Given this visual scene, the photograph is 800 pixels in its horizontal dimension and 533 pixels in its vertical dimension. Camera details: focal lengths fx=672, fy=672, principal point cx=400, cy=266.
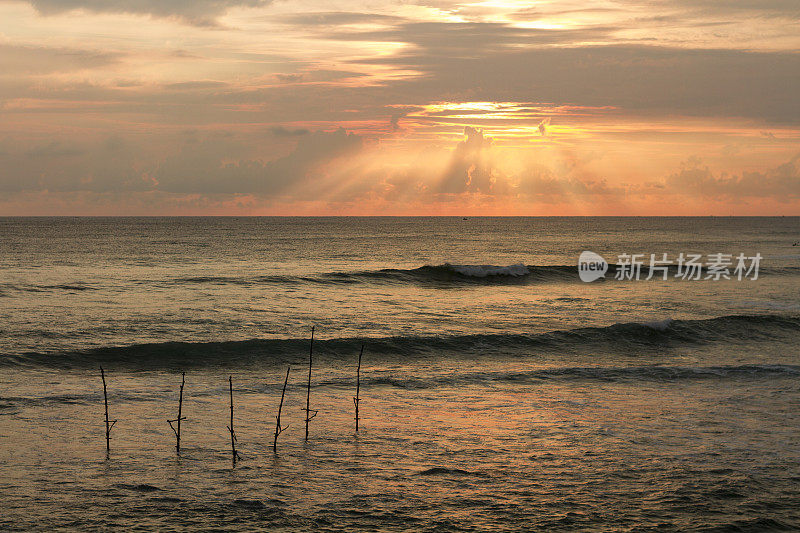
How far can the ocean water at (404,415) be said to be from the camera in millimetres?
9750

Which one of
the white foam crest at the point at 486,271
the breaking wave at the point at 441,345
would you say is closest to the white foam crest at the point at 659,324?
the breaking wave at the point at 441,345

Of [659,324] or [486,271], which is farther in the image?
[486,271]

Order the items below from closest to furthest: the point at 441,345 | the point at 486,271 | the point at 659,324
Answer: the point at 441,345 < the point at 659,324 < the point at 486,271

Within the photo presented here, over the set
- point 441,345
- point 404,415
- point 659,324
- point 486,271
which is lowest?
point 404,415

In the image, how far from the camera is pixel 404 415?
1485 cm

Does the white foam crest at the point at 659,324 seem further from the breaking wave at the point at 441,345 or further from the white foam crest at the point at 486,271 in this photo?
the white foam crest at the point at 486,271

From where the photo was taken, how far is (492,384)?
716 inches

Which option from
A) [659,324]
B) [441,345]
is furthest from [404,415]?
[659,324]

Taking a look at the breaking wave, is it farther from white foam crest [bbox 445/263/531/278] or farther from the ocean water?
white foam crest [bbox 445/263/531/278]

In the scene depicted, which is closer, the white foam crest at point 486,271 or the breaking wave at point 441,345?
the breaking wave at point 441,345

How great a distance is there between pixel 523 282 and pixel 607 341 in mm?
22882

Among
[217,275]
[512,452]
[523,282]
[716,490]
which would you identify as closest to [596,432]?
[512,452]

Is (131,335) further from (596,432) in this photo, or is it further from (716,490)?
(716,490)

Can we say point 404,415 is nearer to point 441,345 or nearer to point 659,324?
point 441,345
